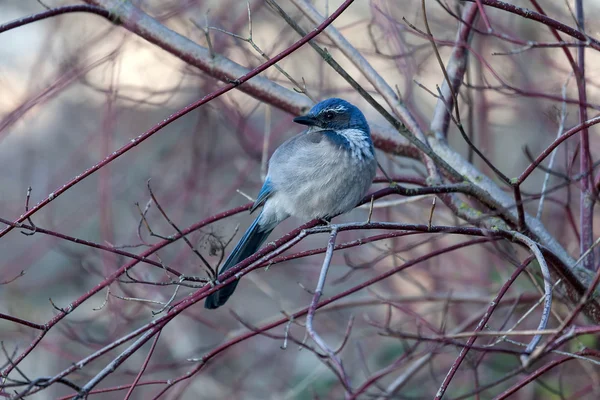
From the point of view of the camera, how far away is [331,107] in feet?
13.7

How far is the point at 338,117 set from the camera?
4.20 metres

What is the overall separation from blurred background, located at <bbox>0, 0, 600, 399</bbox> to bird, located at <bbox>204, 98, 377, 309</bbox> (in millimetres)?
227

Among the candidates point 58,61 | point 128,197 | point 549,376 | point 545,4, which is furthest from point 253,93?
point 128,197

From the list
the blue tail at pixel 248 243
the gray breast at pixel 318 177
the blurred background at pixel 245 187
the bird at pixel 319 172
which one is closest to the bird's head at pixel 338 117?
the bird at pixel 319 172

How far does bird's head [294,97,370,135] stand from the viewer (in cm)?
412

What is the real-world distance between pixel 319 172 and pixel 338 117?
1.41 feet

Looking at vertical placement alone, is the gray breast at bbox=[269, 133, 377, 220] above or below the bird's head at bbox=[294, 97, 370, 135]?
below

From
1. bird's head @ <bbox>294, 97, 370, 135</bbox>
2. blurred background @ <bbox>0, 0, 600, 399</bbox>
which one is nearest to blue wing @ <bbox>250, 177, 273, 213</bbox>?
blurred background @ <bbox>0, 0, 600, 399</bbox>

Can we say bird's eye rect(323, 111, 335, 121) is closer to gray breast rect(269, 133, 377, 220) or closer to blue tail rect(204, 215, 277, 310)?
gray breast rect(269, 133, 377, 220)

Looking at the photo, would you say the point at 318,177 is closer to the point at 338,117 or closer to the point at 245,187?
the point at 338,117

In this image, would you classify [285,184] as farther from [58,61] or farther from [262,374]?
[262,374]

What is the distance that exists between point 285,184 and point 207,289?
72.0 inches

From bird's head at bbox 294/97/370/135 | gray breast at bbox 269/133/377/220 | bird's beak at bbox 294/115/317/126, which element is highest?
bird's head at bbox 294/97/370/135

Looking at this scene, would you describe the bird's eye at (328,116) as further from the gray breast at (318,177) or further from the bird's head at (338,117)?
the gray breast at (318,177)
